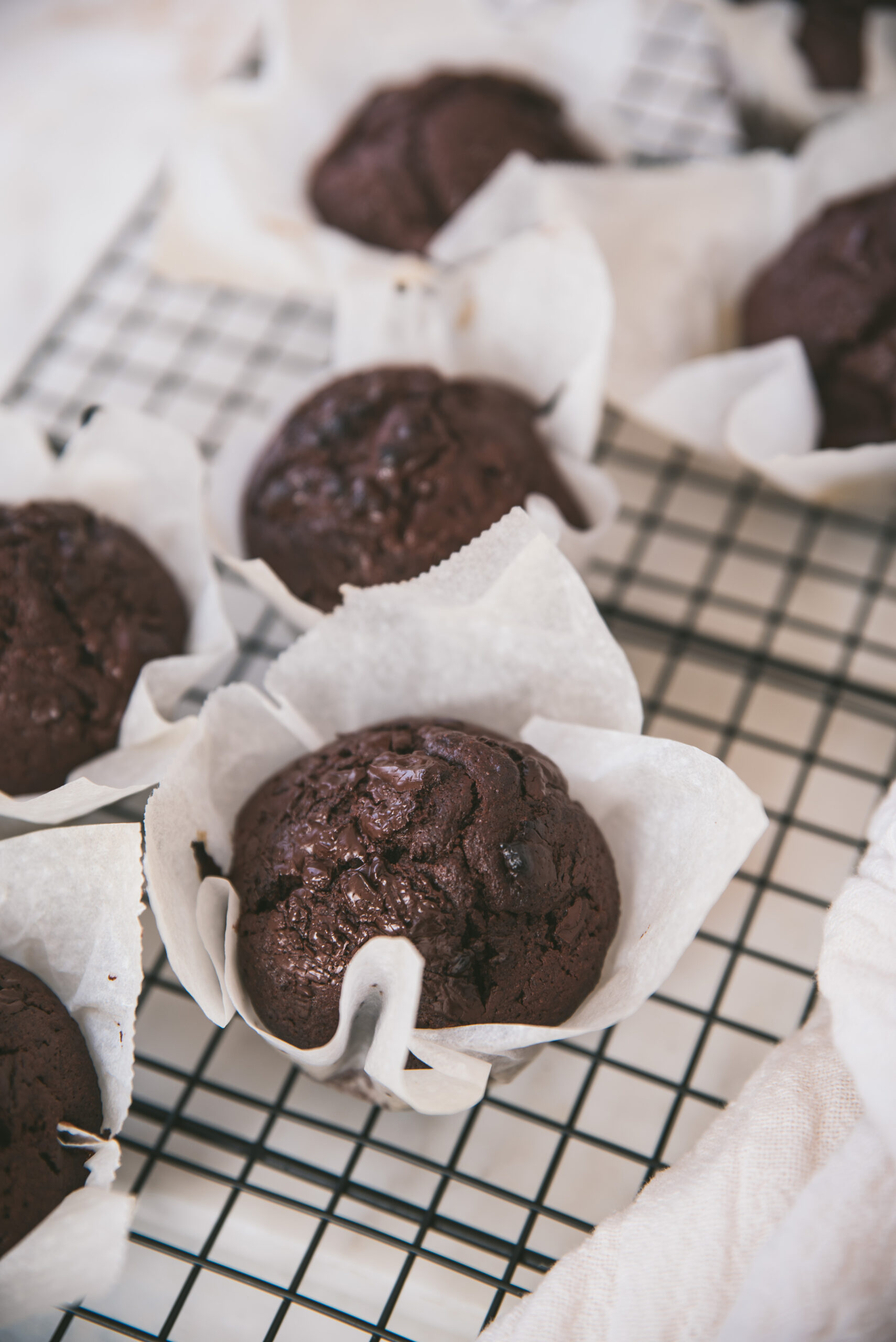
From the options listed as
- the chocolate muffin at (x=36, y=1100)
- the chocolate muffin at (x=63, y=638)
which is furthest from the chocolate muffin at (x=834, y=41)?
the chocolate muffin at (x=36, y=1100)

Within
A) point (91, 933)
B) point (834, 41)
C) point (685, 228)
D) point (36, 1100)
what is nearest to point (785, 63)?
point (834, 41)

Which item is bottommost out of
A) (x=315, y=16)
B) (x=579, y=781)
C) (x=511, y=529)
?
(x=579, y=781)

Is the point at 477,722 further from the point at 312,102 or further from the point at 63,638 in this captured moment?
the point at 312,102

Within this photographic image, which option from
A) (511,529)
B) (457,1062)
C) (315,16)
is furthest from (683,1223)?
(315,16)

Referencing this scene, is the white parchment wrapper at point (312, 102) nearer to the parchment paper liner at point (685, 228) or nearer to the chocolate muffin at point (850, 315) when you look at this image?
the parchment paper liner at point (685, 228)

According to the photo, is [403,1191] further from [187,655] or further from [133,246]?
[133,246]

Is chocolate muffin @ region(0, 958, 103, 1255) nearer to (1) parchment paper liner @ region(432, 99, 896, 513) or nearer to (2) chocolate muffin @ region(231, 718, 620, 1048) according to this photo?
(2) chocolate muffin @ region(231, 718, 620, 1048)
